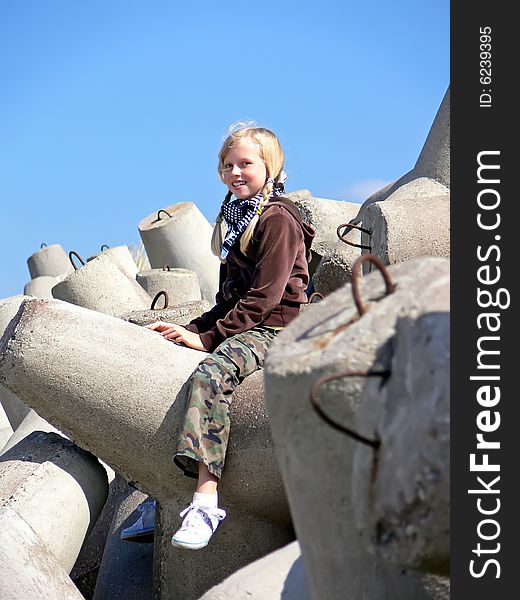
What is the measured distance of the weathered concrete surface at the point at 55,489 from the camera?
2.61 metres

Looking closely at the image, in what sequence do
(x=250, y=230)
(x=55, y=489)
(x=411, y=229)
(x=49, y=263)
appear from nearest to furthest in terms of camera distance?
(x=55, y=489) → (x=250, y=230) → (x=411, y=229) → (x=49, y=263)

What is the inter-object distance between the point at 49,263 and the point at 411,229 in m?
4.99

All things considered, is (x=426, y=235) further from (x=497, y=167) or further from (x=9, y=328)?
(x=497, y=167)

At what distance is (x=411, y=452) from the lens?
113 centimetres

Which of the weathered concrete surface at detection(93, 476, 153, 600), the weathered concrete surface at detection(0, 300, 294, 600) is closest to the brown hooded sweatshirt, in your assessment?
the weathered concrete surface at detection(0, 300, 294, 600)

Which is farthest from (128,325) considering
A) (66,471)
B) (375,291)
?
(375,291)

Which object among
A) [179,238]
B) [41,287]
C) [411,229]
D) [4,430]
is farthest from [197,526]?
[41,287]

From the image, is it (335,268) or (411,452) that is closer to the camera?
(411,452)

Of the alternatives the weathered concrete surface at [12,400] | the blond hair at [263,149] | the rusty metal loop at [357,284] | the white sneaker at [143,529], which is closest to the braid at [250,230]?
the blond hair at [263,149]

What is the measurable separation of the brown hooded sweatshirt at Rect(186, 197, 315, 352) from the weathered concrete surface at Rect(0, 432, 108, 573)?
1.56ft

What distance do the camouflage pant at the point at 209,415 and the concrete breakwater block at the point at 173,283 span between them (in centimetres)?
274

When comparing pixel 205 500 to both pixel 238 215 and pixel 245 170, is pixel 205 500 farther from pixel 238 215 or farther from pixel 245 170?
pixel 245 170

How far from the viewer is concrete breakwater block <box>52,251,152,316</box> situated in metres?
4.28

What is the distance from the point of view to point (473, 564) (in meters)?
1.25
